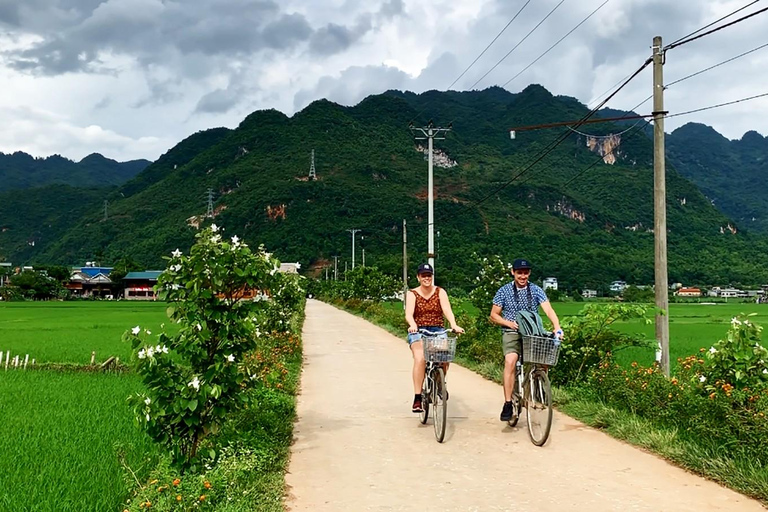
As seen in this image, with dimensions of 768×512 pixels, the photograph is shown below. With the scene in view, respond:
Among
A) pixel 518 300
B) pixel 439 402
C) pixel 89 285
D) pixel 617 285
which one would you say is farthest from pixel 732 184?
pixel 439 402

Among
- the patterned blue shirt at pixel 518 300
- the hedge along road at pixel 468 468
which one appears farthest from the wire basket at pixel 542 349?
the hedge along road at pixel 468 468

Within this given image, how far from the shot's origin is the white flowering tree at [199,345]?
477 centimetres

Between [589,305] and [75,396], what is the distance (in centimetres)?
748

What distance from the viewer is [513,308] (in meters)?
6.84

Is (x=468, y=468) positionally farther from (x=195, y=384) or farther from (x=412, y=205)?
(x=412, y=205)

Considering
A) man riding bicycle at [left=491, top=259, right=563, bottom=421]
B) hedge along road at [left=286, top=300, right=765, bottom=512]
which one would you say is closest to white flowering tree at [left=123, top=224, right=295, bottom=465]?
hedge along road at [left=286, top=300, right=765, bottom=512]

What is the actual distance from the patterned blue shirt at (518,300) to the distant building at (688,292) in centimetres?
7742

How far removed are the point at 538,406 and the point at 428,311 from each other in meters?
1.51

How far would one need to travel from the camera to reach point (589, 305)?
8781 mm

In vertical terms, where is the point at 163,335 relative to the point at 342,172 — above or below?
below

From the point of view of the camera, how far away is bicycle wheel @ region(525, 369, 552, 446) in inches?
245

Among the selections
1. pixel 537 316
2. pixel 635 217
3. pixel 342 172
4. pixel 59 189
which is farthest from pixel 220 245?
pixel 59 189

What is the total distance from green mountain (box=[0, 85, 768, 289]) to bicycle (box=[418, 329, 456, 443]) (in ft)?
169

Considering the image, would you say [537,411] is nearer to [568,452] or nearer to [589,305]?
[568,452]
